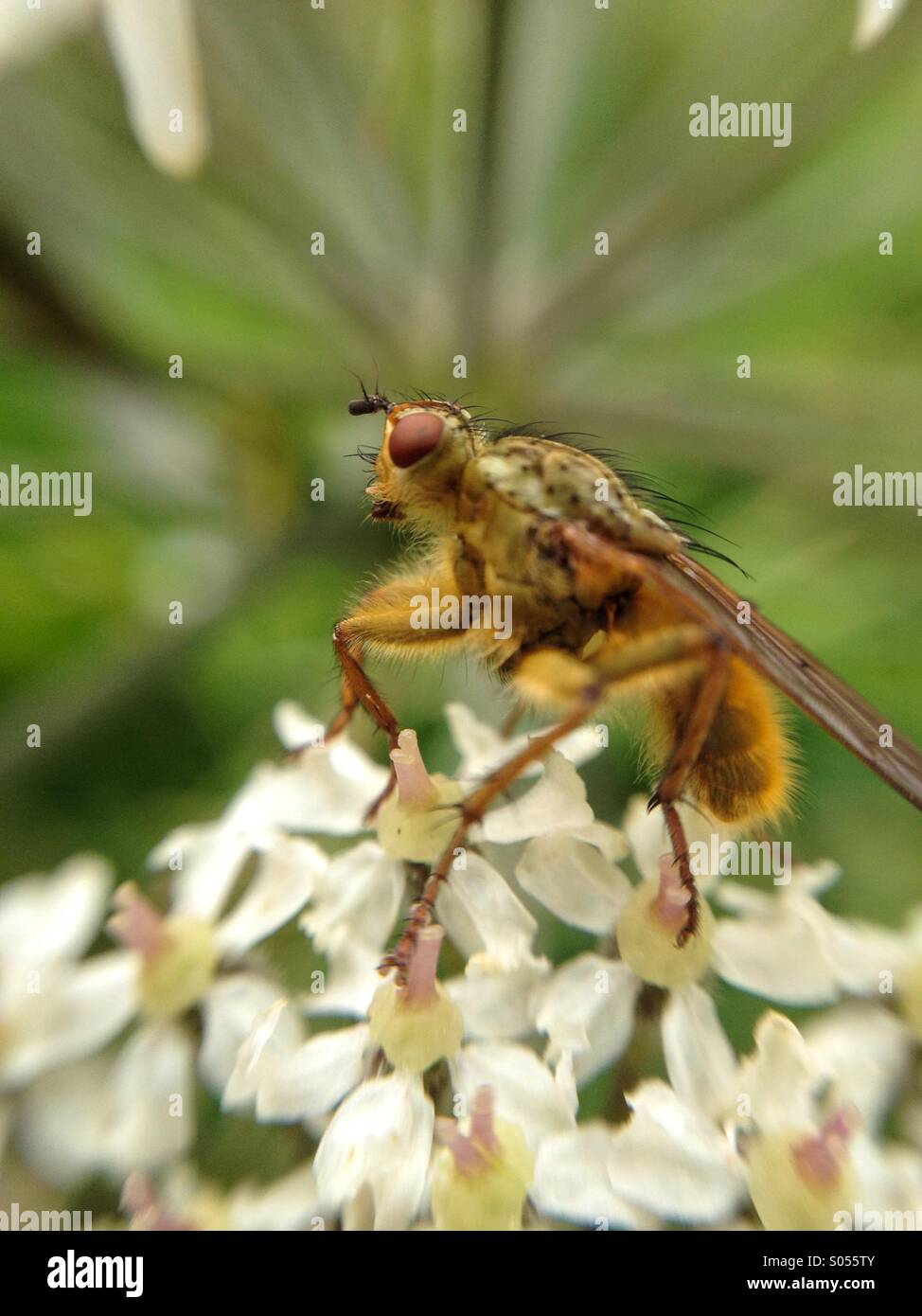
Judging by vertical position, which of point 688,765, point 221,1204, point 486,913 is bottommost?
point 221,1204

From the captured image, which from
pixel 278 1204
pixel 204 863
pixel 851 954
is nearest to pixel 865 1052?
pixel 851 954

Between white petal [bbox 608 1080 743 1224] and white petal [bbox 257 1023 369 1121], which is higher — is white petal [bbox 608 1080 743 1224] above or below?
below

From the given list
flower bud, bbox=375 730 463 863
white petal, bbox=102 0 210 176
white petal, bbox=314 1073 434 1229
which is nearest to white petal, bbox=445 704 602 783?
flower bud, bbox=375 730 463 863

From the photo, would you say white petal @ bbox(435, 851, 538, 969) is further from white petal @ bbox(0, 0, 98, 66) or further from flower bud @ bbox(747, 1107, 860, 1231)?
white petal @ bbox(0, 0, 98, 66)

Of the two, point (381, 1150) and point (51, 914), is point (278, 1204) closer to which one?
point (381, 1150)

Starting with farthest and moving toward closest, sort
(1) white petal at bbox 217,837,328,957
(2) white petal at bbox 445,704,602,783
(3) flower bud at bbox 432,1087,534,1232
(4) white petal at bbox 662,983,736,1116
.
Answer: (2) white petal at bbox 445,704,602,783 < (1) white petal at bbox 217,837,328,957 < (4) white petal at bbox 662,983,736,1116 < (3) flower bud at bbox 432,1087,534,1232
